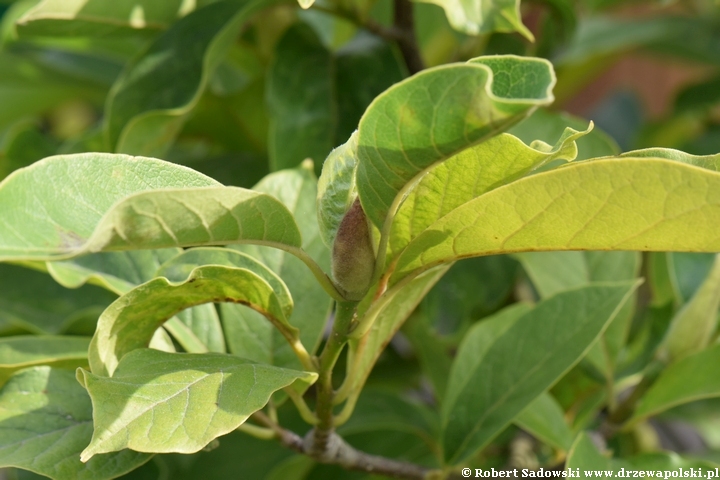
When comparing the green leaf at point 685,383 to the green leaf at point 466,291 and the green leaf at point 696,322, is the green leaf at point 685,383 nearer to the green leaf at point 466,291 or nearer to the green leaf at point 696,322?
the green leaf at point 696,322

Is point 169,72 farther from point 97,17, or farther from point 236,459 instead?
point 236,459

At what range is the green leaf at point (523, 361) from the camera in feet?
2.06

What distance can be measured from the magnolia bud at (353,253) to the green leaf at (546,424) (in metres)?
0.34

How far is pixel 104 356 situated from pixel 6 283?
46cm

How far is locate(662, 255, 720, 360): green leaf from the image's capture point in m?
0.66

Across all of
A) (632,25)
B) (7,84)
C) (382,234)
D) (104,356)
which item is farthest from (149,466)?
(632,25)

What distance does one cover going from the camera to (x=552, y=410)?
0.72 meters

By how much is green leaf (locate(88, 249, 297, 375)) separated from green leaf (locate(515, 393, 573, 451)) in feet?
1.05

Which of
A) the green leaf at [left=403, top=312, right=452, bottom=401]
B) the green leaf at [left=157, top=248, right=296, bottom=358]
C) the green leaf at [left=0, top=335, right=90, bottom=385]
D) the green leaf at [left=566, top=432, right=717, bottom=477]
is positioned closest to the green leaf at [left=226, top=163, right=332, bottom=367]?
the green leaf at [left=157, top=248, right=296, bottom=358]

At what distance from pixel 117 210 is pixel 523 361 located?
444mm

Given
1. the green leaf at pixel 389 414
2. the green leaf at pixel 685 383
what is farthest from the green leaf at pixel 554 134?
the green leaf at pixel 389 414

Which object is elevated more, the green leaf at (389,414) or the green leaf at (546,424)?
the green leaf at (546,424)

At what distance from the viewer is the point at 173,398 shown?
0.40 m

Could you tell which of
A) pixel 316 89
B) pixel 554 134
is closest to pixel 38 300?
pixel 316 89
